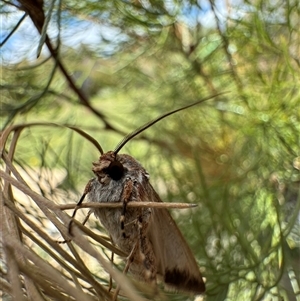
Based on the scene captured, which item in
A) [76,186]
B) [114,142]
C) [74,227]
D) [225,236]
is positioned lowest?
[74,227]

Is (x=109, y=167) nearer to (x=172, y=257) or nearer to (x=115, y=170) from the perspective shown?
(x=115, y=170)

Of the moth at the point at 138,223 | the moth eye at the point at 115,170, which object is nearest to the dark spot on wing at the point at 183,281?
the moth at the point at 138,223

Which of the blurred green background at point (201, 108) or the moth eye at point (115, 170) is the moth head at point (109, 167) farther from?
the blurred green background at point (201, 108)

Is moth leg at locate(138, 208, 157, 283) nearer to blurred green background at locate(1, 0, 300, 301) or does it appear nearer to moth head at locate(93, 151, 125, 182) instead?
moth head at locate(93, 151, 125, 182)

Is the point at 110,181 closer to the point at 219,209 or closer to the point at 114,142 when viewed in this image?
the point at 219,209

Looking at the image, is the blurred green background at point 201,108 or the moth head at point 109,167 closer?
the moth head at point 109,167

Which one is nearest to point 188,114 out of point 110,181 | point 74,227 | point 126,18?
point 126,18

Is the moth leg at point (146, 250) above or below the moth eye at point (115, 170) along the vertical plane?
below
